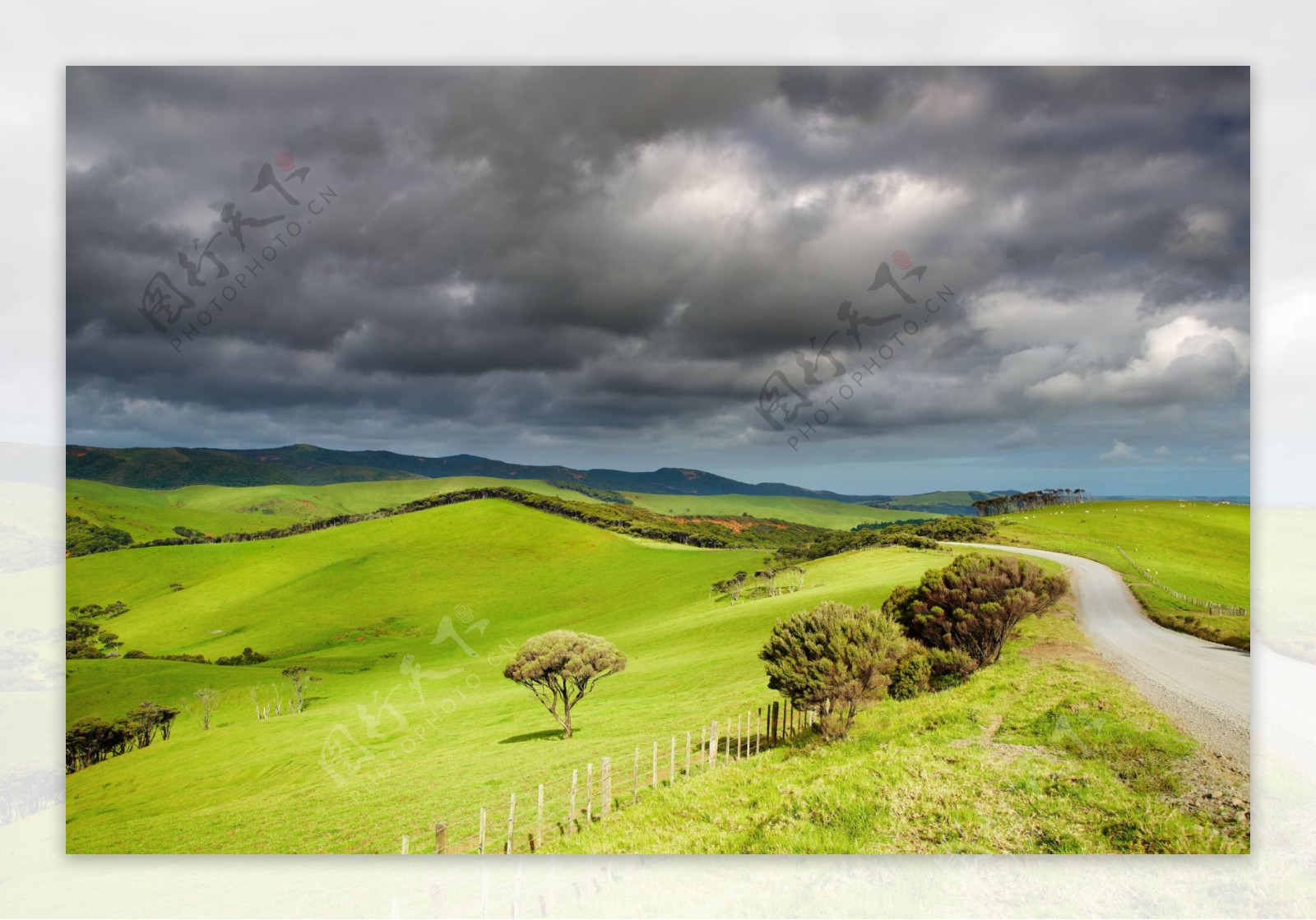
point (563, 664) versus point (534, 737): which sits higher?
point (563, 664)

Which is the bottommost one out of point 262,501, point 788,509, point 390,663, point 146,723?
point 390,663

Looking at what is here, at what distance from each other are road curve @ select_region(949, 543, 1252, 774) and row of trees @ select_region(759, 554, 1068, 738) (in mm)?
835

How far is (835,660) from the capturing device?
8875 millimetres

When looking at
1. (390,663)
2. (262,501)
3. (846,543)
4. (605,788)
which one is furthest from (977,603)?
(262,501)

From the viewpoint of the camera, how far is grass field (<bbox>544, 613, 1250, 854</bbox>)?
729cm

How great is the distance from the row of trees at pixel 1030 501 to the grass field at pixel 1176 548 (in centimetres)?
33

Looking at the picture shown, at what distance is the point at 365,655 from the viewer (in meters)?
25.4

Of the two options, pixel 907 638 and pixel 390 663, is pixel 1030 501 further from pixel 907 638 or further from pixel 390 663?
pixel 390 663

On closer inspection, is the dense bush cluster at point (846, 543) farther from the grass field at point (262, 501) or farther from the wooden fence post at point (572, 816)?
the grass field at point (262, 501)

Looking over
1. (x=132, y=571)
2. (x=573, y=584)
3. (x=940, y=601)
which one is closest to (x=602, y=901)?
(x=940, y=601)

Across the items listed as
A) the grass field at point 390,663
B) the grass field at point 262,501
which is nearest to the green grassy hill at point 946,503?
the grass field at point 390,663

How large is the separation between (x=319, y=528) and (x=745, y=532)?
1061 inches

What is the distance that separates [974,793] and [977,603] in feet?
9.74

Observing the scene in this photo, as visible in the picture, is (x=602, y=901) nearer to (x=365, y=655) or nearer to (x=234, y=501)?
(x=365, y=655)
